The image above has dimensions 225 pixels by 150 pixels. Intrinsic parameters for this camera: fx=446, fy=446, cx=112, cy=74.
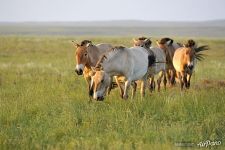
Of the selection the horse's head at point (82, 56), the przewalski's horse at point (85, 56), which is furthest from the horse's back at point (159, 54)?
the horse's head at point (82, 56)

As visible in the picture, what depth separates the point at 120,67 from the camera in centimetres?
1143

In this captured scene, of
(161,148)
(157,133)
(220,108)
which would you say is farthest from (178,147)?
(220,108)

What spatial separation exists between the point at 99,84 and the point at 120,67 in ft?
3.99

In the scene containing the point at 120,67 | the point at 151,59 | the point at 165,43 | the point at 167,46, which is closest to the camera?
the point at 120,67

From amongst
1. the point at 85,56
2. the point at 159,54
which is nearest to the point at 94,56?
the point at 85,56

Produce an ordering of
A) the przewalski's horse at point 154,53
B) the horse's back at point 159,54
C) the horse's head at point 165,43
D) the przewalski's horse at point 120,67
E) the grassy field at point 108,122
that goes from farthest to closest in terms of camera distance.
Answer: the horse's head at point 165,43 < the horse's back at point 159,54 < the przewalski's horse at point 154,53 < the przewalski's horse at point 120,67 < the grassy field at point 108,122

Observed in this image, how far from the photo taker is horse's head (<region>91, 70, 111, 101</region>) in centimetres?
1035

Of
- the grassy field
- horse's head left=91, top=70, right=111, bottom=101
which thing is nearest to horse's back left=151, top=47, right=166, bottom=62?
the grassy field

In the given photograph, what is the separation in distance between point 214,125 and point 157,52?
695 centimetres

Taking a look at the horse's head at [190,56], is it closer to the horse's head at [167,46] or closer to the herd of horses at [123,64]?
the herd of horses at [123,64]

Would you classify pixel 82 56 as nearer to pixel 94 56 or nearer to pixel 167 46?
pixel 94 56

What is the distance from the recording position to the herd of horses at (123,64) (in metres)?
10.8

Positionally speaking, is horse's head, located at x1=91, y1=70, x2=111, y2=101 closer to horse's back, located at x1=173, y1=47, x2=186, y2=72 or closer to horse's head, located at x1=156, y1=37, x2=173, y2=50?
horse's back, located at x1=173, y1=47, x2=186, y2=72

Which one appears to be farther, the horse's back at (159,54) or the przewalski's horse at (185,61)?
the horse's back at (159,54)
